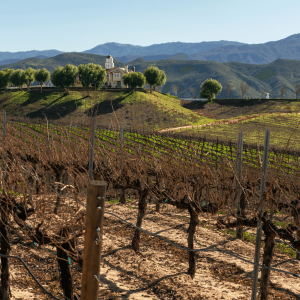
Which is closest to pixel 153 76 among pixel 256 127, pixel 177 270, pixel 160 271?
pixel 256 127

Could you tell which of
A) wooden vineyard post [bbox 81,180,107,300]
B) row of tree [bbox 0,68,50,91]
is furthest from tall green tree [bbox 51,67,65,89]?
wooden vineyard post [bbox 81,180,107,300]

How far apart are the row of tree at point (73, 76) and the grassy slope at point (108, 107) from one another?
8.04ft

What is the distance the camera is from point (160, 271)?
7.49m

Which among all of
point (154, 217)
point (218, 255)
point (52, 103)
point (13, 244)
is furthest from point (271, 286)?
point (52, 103)

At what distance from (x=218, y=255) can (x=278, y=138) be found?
34244 millimetres

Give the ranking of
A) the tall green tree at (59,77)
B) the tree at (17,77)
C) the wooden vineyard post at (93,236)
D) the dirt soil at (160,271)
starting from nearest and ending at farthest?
the wooden vineyard post at (93,236) → the dirt soil at (160,271) → the tall green tree at (59,77) → the tree at (17,77)

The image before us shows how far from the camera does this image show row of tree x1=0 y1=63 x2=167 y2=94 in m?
62.2

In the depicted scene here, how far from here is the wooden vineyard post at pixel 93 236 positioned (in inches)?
Result: 101

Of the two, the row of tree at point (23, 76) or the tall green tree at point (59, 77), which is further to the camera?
the row of tree at point (23, 76)

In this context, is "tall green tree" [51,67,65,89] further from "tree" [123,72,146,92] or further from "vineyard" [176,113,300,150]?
"vineyard" [176,113,300,150]

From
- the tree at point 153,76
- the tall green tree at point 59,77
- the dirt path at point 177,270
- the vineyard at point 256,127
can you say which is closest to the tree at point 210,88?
the tree at point 153,76

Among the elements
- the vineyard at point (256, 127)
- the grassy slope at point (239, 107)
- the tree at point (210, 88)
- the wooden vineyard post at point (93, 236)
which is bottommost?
the vineyard at point (256, 127)

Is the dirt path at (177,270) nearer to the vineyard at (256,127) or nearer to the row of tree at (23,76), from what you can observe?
the vineyard at (256,127)

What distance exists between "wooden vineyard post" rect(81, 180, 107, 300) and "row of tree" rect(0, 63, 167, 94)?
57.5m
